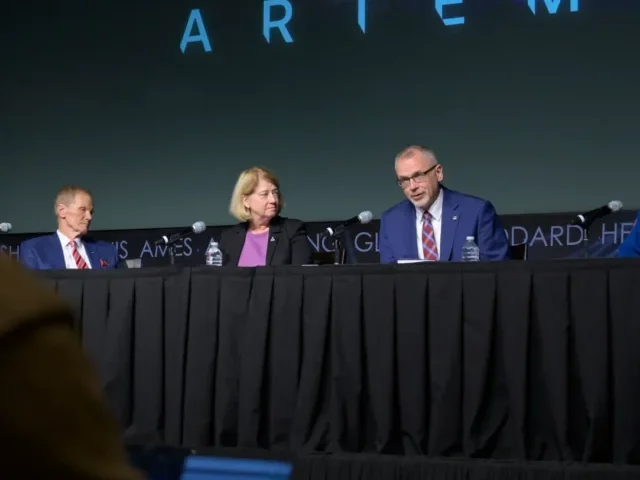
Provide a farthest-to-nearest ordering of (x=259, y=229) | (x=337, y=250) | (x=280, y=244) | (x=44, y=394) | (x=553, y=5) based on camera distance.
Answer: (x=553, y=5)
(x=259, y=229)
(x=280, y=244)
(x=337, y=250)
(x=44, y=394)

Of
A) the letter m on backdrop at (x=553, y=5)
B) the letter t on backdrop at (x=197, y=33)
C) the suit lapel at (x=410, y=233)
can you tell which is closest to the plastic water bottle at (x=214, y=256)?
the suit lapel at (x=410, y=233)

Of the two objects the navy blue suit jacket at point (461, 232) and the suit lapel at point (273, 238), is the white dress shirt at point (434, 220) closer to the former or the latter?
the navy blue suit jacket at point (461, 232)

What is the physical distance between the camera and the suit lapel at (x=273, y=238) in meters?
4.00

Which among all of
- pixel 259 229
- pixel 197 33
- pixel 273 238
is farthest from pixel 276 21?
pixel 273 238

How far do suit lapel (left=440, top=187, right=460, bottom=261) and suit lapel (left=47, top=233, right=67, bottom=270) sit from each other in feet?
6.63

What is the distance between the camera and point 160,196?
5.98 metres

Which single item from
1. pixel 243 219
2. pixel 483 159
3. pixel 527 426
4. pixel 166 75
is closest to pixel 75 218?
pixel 243 219

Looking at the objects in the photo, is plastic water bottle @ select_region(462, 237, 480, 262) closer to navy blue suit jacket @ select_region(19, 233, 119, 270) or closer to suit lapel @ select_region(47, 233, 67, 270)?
navy blue suit jacket @ select_region(19, 233, 119, 270)

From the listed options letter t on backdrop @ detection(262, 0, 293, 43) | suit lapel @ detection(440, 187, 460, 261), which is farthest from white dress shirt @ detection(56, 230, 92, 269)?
suit lapel @ detection(440, 187, 460, 261)

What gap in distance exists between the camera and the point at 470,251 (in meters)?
3.41

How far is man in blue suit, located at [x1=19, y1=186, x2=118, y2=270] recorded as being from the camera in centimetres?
459

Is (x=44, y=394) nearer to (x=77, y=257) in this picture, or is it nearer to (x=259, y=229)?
(x=259, y=229)

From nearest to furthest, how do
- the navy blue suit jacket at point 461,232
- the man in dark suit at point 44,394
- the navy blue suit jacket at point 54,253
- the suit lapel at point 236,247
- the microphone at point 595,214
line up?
1. the man in dark suit at point 44,394
2. the microphone at point 595,214
3. the navy blue suit jacket at point 461,232
4. the suit lapel at point 236,247
5. the navy blue suit jacket at point 54,253

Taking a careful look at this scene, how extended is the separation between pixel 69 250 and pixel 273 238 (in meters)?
1.25
